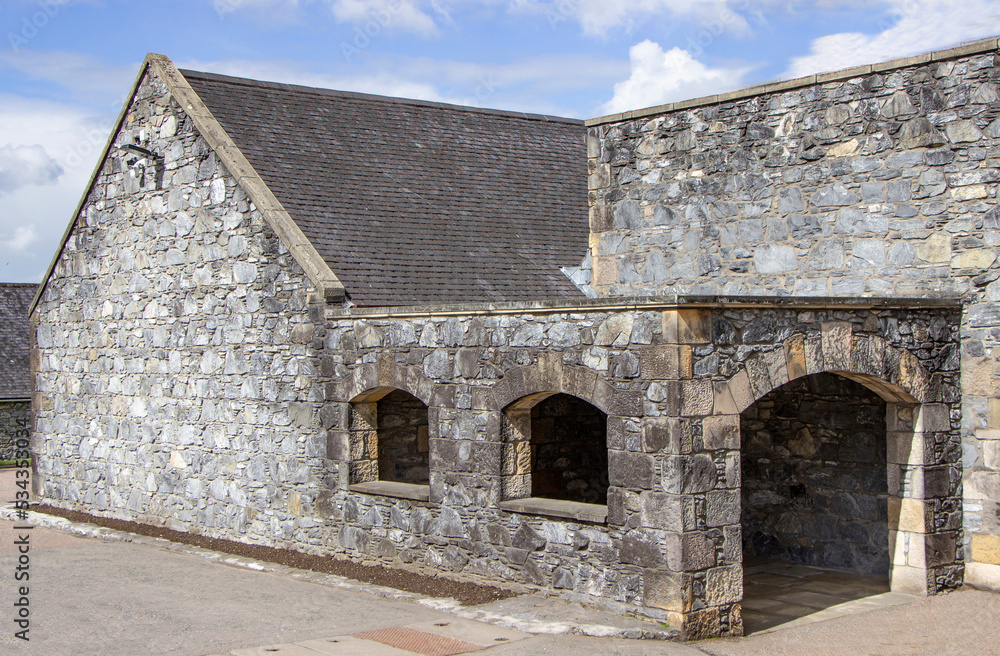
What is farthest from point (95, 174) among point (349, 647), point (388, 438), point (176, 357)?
point (349, 647)

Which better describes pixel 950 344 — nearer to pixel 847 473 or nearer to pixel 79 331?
pixel 847 473

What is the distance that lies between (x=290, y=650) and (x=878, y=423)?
594 cm

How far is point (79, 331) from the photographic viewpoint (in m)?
14.8

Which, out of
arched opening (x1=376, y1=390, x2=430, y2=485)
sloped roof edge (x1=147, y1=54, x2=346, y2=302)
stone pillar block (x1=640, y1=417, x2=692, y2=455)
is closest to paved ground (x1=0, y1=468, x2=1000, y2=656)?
stone pillar block (x1=640, y1=417, x2=692, y2=455)

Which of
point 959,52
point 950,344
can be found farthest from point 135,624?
point 959,52

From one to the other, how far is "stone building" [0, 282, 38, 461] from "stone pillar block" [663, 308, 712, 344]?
A: 17130 mm

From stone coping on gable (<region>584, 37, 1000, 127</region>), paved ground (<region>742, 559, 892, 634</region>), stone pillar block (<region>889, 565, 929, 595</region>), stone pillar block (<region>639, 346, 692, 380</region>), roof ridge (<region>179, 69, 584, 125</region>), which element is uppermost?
roof ridge (<region>179, 69, 584, 125</region>)

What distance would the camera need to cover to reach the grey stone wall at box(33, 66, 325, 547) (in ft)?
37.3

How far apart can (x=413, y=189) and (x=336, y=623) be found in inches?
281

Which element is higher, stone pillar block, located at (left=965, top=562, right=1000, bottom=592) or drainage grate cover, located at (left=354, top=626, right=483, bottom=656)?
stone pillar block, located at (left=965, top=562, right=1000, bottom=592)

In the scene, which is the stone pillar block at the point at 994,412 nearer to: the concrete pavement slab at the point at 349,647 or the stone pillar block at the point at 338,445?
the concrete pavement slab at the point at 349,647

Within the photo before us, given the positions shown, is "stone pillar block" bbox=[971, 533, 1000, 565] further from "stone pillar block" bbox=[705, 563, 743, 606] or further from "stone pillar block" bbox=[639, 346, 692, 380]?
"stone pillar block" bbox=[639, 346, 692, 380]

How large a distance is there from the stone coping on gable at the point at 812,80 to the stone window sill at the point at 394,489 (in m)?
4.56

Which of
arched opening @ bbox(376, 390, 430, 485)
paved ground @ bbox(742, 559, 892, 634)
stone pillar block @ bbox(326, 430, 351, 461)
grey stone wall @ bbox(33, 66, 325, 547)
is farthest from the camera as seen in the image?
grey stone wall @ bbox(33, 66, 325, 547)
